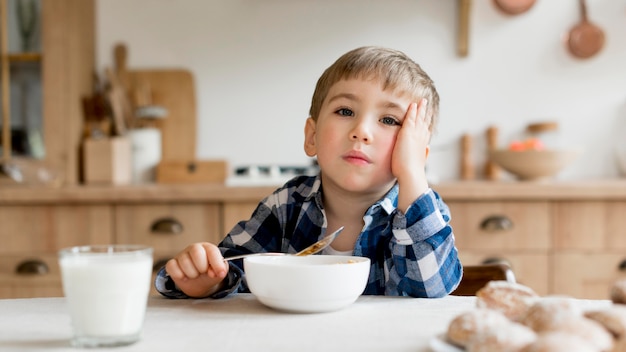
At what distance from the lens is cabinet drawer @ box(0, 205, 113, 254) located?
7.18 ft

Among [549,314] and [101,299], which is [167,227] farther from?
[549,314]

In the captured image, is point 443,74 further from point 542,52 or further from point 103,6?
point 103,6

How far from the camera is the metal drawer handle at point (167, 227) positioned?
7.10ft

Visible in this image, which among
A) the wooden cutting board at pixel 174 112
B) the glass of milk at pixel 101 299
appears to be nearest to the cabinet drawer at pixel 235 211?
the wooden cutting board at pixel 174 112

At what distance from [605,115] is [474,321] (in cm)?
242

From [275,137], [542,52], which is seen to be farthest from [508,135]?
[275,137]

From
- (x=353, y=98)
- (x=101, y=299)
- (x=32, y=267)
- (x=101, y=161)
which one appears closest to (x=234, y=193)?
(x=101, y=161)

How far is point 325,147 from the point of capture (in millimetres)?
1137

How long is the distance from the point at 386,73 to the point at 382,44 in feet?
5.31

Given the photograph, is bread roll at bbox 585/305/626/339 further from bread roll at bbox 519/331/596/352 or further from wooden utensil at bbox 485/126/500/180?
wooden utensil at bbox 485/126/500/180

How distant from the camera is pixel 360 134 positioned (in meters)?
1.08

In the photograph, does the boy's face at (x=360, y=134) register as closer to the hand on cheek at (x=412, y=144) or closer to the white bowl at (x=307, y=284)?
the hand on cheek at (x=412, y=144)

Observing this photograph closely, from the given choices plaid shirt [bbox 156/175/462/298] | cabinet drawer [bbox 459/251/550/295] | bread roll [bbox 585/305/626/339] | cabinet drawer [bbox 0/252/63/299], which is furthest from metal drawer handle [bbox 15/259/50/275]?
bread roll [bbox 585/305/626/339]

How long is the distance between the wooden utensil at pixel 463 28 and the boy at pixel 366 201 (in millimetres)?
1511
